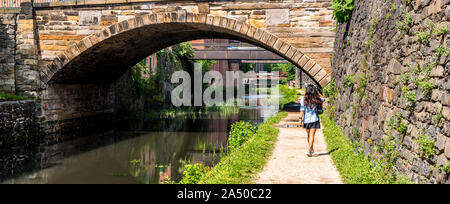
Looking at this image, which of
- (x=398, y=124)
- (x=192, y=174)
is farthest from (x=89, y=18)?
(x=398, y=124)

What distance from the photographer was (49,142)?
13.1 meters

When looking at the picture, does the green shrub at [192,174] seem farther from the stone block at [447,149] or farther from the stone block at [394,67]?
the stone block at [447,149]

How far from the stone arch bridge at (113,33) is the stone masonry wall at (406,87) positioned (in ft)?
11.7

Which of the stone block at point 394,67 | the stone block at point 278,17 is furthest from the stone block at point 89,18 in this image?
the stone block at point 394,67

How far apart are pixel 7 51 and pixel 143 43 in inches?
175

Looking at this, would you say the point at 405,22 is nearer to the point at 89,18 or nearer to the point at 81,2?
the point at 89,18

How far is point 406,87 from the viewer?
4691mm

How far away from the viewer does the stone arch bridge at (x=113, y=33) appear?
1131 cm

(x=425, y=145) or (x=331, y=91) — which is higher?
(x=331, y=91)

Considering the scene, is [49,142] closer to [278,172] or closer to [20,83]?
[20,83]

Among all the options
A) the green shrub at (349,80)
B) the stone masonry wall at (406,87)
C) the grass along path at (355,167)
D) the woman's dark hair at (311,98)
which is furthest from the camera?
the green shrub at (349,80)

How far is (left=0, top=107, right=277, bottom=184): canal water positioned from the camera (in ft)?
30.5
